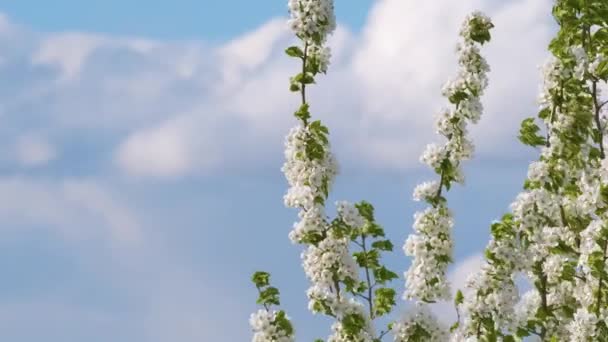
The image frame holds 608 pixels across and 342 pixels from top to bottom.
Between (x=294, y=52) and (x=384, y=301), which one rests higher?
(x=294, y=52)

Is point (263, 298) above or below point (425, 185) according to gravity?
below

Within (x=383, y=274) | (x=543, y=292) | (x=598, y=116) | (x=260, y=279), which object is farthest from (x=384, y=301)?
(x=598, y=116)

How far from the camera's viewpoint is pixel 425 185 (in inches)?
353

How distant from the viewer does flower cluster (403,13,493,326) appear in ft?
29.1

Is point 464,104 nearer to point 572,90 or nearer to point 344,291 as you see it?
point 572,90

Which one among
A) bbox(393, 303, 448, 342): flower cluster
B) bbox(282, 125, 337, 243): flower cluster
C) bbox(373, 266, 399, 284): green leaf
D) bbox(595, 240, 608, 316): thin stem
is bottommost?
bbox(393, 303, 448, 342): flower cluster

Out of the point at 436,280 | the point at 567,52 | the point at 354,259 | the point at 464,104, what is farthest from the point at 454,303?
the point at 567,52

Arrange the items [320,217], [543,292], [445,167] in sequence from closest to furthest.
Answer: [320,217]
[445,167]
[543,292]

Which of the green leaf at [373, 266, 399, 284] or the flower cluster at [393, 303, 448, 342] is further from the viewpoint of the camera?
the green leaf at [373, 266, 399, 284]

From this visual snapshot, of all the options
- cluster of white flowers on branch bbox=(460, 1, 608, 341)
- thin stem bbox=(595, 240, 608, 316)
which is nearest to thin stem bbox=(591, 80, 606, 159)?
cluster of white flowers on branch bbox=(460, 1, 608, 341)

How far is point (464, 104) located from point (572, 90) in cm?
91

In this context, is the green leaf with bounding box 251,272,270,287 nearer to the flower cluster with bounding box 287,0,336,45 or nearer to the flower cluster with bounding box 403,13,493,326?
the flower cluster with bounding box 403,13,493,326

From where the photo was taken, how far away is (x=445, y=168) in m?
8.94

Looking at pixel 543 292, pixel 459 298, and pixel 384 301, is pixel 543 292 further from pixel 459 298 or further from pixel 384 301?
pixel 384 301
